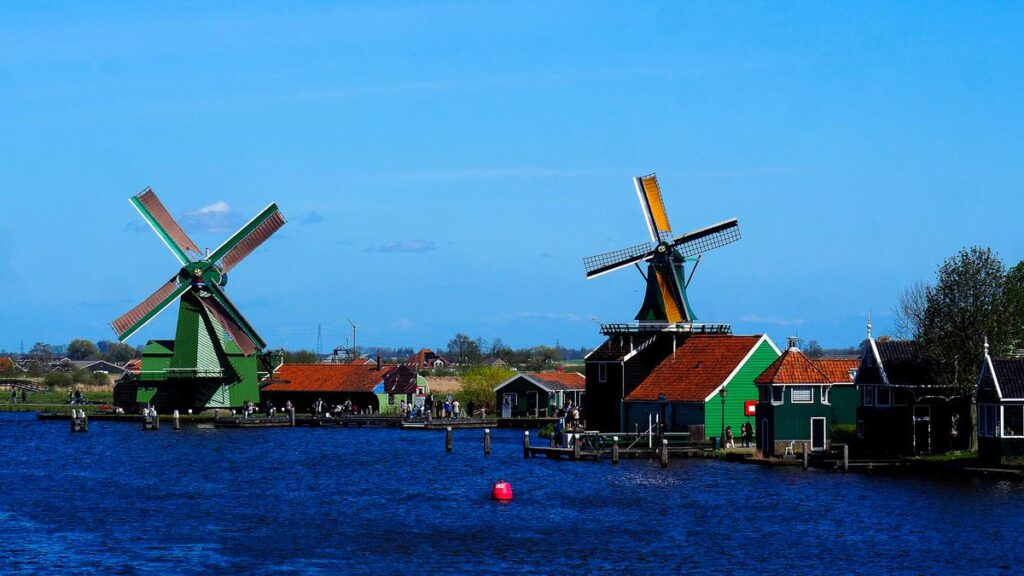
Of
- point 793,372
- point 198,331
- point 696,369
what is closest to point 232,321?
point 198,331

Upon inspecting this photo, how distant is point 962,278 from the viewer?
65.3 m

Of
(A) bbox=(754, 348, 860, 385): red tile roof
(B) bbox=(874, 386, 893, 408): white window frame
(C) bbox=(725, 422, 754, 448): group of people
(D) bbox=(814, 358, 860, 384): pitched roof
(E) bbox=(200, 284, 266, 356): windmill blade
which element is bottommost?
(C) bbox=(725, 422, 754, 448): group of people

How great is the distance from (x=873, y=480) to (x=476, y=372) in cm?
6134

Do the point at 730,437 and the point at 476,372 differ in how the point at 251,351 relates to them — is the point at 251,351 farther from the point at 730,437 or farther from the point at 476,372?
the point at 730,437

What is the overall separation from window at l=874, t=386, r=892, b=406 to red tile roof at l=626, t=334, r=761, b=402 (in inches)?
371

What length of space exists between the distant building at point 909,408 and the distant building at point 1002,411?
4903mm

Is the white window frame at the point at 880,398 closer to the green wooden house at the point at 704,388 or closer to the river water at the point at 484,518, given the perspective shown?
the river water at the point at 484,518

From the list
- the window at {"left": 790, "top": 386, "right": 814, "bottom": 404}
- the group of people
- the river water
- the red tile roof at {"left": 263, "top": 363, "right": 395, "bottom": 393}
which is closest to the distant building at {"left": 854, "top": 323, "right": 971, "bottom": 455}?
the window at {"left": 790, "top": 386, "right": 814, "bottom": 404}

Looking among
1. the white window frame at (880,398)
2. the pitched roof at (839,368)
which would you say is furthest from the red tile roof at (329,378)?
the white window frame at (880,398)

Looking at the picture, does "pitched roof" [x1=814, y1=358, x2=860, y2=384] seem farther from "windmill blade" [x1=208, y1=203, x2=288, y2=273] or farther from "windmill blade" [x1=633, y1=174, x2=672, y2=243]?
"windmill blade" [x1=208, y1=203, x2=288, y2=273]

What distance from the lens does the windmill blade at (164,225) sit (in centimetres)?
10681

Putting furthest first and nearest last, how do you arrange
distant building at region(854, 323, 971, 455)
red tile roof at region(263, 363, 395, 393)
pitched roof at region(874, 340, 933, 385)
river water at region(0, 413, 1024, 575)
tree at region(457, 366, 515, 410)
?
tree at region(457, 366, 515, 410) < red tile roof at region(263, 363, 395, 393) < pitched roof at region(874, 340, 933, 385) < distant building at region(854, 323, 971, 455) < river water at region(0, 413, 1024, 575)

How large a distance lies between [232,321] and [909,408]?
5573 centimetres

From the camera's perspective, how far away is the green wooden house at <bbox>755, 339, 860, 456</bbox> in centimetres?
6662
